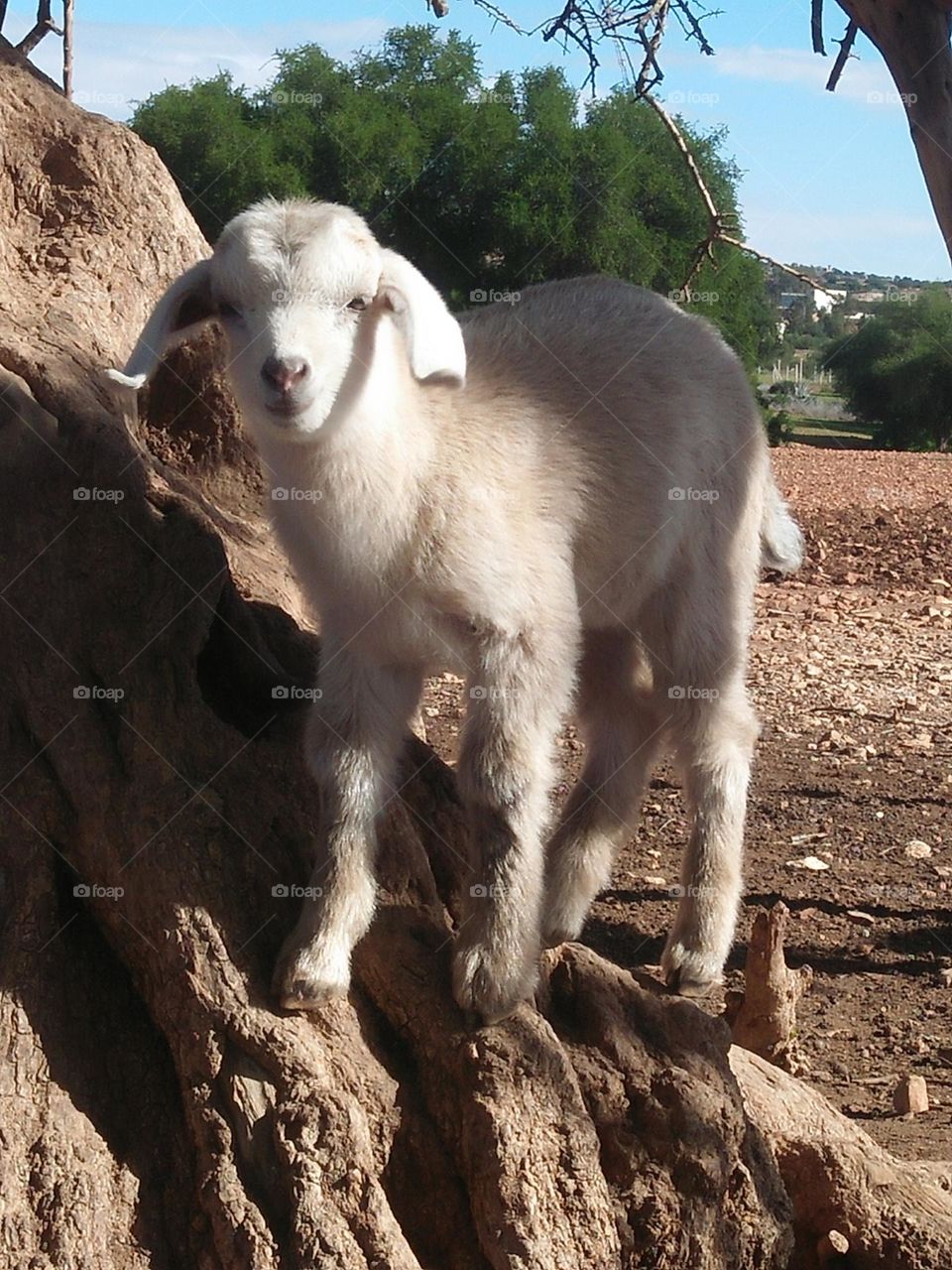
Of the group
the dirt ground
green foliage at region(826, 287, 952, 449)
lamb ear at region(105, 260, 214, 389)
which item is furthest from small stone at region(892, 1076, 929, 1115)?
green foliage at region(826, 287, 952, 449)

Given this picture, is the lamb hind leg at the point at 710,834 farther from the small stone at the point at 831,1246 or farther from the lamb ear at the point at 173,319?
the lamb ear at the point at 173,319

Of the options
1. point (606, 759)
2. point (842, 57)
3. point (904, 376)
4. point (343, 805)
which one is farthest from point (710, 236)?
point (904, 376)

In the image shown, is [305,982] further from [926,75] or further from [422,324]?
[926,75]

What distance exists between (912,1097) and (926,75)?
3.59 metres

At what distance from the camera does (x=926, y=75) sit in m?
5.32

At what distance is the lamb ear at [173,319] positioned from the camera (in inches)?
143

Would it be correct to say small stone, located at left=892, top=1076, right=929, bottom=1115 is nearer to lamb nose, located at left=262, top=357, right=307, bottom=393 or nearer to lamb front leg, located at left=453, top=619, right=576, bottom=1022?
lamb front leg, located at left=453, top=619, right=576, bottom=1022

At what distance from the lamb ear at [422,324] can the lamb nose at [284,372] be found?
0.28m

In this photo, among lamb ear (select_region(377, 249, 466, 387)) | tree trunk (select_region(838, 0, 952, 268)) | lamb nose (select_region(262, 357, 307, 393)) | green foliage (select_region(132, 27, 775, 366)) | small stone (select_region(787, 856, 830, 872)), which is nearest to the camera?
lamb nose (select_region(262, 357, 307, 393))

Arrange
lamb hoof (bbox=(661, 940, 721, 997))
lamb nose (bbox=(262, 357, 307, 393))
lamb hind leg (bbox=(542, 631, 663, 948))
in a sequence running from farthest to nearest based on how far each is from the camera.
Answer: lamb hind leg (bbox=(542, 631, 663, 948)) < lamb hoof (bbox=(661, 940, 721, 997)) < lamb nose (bbox=(262, 357, 307, 393))

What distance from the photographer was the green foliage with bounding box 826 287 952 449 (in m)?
32.0

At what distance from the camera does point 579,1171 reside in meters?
3.62

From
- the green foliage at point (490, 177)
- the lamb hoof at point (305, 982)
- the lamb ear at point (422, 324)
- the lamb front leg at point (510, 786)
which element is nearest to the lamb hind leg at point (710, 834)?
the lamb front leg at point (510, 786)

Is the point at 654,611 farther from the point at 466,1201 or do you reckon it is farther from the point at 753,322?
the point at 753,322
